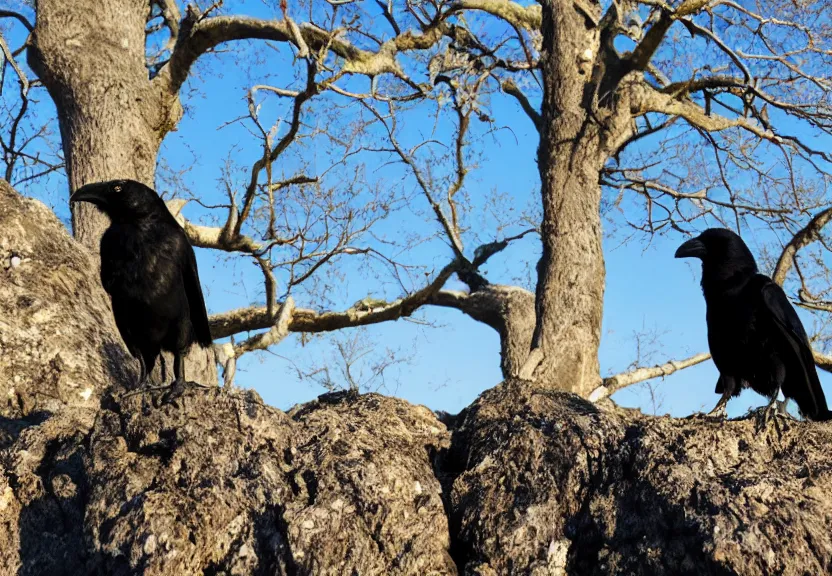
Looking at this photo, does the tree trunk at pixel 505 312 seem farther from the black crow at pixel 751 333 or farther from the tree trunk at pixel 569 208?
the black crow at pixel 751 333

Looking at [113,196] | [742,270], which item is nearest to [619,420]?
[742,270]

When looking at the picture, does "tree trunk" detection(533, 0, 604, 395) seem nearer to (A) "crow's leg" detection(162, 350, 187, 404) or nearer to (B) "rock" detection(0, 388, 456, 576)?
(A) "crow's leg" detection(162, 350, 187, 404)

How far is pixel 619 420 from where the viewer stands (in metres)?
3.18

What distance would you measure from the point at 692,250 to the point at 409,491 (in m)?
2.41

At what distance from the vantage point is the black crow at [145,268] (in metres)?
4.06

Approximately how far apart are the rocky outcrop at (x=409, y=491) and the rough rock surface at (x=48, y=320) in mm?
1394

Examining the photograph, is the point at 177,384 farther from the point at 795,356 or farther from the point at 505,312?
the point at 505,312

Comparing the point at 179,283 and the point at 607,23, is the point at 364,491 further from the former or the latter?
the point at 607,23

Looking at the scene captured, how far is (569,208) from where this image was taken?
355 inches

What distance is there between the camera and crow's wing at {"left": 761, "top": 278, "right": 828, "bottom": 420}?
4.18 meters

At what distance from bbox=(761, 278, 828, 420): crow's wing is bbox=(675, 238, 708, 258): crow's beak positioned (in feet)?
1.33

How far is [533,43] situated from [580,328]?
153 inches

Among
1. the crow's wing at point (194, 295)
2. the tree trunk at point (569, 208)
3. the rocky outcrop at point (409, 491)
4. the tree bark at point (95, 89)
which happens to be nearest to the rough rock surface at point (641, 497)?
the rocky outcrop at point (409, 491)

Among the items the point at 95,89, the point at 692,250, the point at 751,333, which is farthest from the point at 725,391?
the point at 95,89
